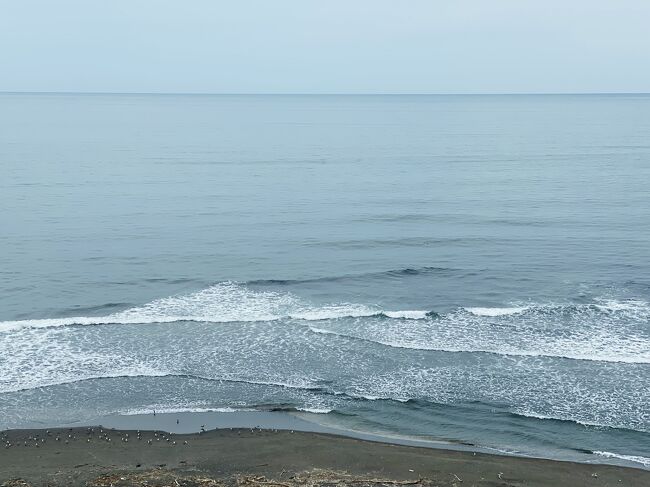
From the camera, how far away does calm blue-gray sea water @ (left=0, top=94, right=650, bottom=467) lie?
100 feet

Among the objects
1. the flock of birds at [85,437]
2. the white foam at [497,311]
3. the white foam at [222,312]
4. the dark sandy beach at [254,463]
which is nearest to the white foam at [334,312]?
the white foam at [222,312]

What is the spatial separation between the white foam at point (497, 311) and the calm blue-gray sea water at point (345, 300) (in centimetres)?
11

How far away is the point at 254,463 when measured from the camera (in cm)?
2512

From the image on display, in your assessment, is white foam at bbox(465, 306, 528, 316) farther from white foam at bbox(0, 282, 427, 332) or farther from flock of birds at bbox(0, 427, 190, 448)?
flock of birds at bbox(0, 427, 190, 448)

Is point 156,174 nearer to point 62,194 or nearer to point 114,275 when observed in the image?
point 62,194

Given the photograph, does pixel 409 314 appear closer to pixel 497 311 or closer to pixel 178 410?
pixel 497 311

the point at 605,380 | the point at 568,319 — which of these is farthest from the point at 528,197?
the point at 605,380

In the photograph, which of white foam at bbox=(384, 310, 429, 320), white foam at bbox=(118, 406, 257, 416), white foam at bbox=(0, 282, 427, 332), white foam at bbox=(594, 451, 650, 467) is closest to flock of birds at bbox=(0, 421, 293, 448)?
white foam at bbox=(118, 406, 257, 416)

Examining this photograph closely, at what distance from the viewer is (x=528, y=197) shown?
73.8m

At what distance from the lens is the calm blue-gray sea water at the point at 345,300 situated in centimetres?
3059

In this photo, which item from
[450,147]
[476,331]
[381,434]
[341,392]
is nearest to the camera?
[381,434]

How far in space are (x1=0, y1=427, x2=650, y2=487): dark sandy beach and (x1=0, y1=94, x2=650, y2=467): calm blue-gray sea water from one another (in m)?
1.88

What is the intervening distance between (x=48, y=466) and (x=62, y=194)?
5421 centimetres

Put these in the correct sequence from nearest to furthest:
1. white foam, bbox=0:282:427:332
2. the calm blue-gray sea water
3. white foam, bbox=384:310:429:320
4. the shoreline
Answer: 1. the shoreline
2. the calm blue-gray sea water
3. white foam, bbox=0:282:427:332
4. white foam, bbox=384:310:429:320
